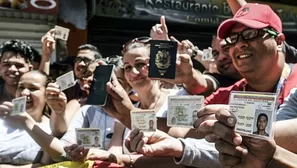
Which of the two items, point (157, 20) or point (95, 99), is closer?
point (95, 99)

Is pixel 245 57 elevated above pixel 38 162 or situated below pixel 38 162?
above

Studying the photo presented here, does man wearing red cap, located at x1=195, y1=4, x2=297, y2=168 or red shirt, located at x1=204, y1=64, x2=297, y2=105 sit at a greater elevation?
man wearing red cap, located at x1=195, y1=4, x2=297, y2=168

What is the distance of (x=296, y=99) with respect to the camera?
5.24 ft

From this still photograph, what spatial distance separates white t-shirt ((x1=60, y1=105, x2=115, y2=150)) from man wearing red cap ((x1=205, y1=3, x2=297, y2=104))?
3.09ft

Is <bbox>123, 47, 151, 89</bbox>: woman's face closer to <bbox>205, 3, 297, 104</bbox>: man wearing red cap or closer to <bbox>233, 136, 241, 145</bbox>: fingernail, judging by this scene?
<bbox>205, 3, 297, 104</bbox>: man wearing red cap

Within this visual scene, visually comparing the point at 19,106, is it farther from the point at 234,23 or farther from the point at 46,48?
the point at 234,23

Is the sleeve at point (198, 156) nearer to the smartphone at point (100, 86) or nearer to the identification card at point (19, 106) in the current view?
the smartphone at point (100, 86)

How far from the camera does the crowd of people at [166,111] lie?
48.6 inches

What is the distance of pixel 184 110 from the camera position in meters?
1.82

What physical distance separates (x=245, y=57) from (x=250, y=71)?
7cm

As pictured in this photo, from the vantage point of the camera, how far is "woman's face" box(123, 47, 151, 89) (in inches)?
93.9

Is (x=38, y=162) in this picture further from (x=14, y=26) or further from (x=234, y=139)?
(x=14, y=26)

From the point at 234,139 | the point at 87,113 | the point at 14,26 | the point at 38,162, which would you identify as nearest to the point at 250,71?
the point at 234,139

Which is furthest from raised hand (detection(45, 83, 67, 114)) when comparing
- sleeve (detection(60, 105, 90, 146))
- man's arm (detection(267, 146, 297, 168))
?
man's arm (detection(267, 146, 297, 168))
